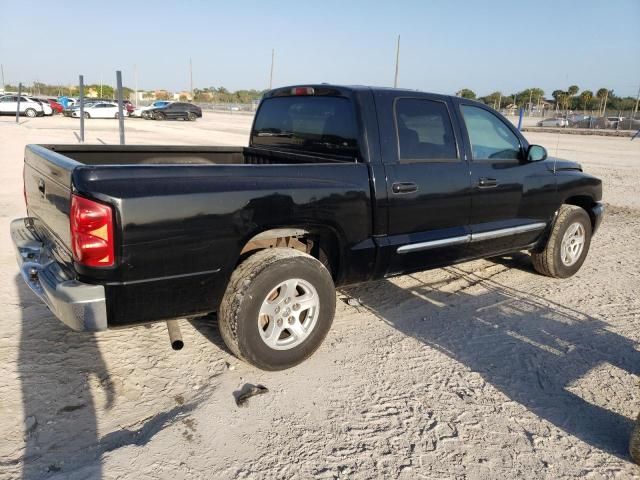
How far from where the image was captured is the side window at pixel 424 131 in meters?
3.92

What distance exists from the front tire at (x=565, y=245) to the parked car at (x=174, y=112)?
1476 inches

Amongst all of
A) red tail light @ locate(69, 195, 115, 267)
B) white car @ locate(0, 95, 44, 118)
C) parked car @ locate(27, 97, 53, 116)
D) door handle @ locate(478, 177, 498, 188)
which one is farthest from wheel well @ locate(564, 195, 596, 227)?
parked car @ locate(27, 97, 53, 116)

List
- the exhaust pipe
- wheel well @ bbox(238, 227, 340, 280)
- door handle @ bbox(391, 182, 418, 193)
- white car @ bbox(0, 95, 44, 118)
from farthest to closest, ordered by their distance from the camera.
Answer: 1. white car @ bbox(0, 95, 44, 118)
2. door handle @ bbox(391, 182, 418, 193)
3. wheel well @ bbox(238, 227, 340, 280)
4. the exhaust pipe

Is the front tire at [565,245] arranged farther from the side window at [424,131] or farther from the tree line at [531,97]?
the tree line at [531,97]

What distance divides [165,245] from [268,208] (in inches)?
26.4

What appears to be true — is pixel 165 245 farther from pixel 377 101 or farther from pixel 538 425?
pixel 538 425

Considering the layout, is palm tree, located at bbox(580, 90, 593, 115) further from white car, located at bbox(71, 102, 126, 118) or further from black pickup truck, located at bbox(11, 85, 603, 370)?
black pickup truck, located at bbox(11, 85, 603, 370)

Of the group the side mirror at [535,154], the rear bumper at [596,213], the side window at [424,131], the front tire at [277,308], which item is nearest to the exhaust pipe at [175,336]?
the front tire at [277,308]

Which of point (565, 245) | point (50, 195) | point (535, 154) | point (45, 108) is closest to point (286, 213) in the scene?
point (50, 195)

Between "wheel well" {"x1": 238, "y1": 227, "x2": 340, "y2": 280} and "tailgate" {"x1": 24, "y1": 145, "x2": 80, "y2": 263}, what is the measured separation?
106cm

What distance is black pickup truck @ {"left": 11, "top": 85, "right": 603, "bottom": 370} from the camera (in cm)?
270

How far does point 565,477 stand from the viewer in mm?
2504

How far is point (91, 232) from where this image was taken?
103 inches

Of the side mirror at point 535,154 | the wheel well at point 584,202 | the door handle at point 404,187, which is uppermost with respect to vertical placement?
the side mirror at point 535,154
